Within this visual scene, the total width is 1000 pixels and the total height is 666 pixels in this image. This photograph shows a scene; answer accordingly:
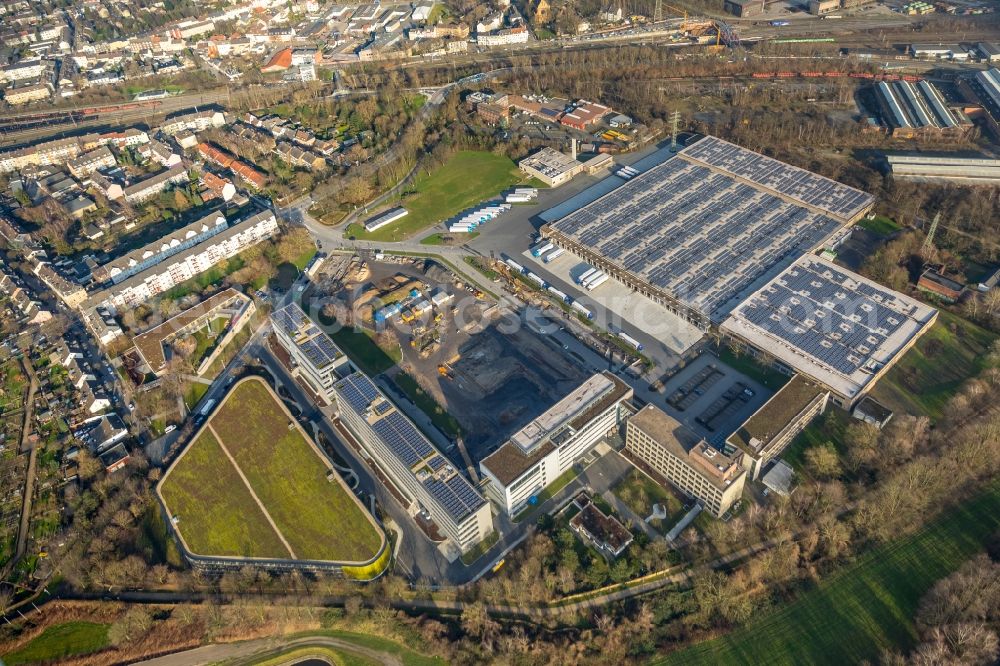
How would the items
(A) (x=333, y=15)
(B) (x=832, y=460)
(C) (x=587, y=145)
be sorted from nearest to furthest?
(B) (x=832, y=460)
(C) (x=587, y=145)
(A) (x=333, y=15)

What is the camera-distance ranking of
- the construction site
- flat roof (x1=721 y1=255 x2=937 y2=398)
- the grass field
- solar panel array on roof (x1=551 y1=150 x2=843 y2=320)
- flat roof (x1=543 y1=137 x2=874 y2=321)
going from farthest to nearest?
flat roof (x1=543 y1=137 x2=874 y2=321)
solar panel array on roof (x1=551 y1=150 x2=843 y2=320)
the construction site
flat roof (x1=721 y1=255 x2=937 y2=398)
the grass field

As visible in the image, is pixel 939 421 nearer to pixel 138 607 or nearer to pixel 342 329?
pixel 342 329

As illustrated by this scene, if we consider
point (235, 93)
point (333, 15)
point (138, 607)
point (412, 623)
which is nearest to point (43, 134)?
point (235, 93)

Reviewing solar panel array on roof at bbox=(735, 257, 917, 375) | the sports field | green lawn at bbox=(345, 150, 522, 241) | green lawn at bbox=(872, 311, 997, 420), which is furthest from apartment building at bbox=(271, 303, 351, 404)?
green lawn at bbox=(872, 311, 997, 420)

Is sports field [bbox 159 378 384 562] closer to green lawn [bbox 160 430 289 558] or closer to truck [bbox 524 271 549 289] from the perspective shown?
green lawn [bbox 160 430 289 558]

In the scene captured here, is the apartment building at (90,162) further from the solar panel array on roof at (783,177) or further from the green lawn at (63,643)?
the solar panel array on roof at (783,177)

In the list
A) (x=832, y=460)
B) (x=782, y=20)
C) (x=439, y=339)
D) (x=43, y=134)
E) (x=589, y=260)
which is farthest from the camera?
(x=782, y=20)
